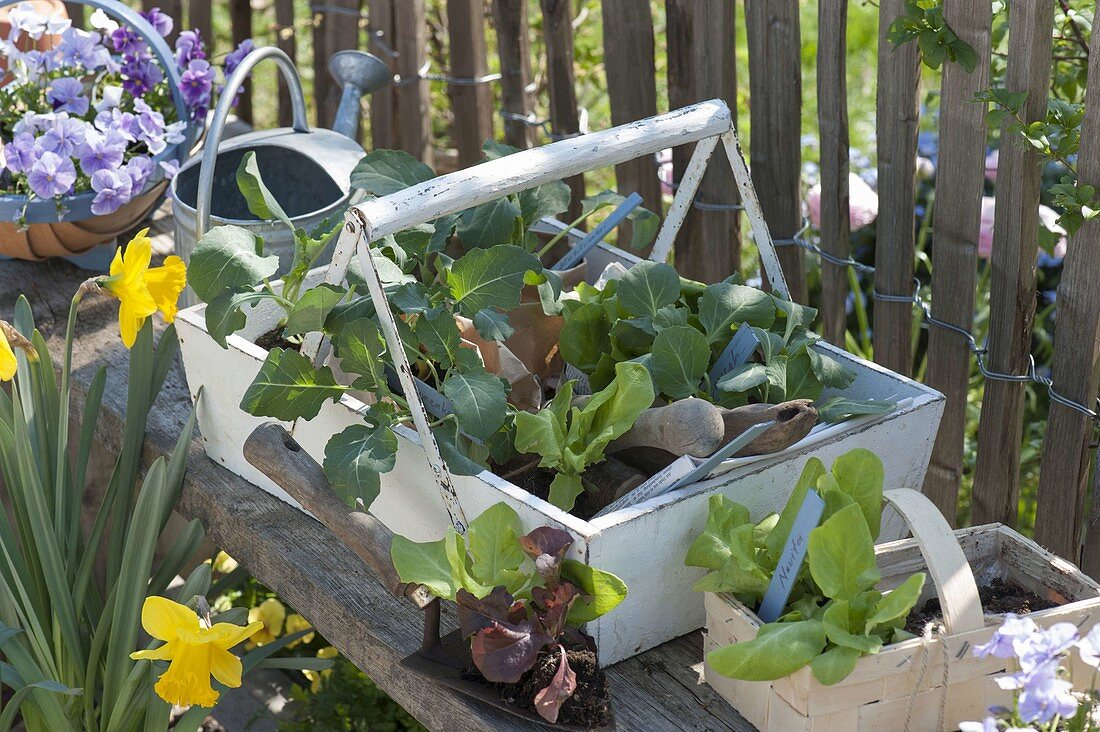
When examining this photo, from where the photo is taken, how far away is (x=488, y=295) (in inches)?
43.1

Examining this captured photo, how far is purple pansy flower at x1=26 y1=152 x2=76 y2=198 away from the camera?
1.55 metres

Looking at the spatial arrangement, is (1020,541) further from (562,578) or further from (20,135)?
(20,135)

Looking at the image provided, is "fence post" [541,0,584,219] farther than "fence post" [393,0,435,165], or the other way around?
"fence post" [393,0,435,165]

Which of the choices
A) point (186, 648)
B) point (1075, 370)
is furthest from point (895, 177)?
point (186, 648)

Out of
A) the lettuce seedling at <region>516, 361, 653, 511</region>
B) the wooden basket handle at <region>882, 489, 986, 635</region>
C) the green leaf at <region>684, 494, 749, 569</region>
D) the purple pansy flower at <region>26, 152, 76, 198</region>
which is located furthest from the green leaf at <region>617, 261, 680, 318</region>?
the purple pansy flower at <region>26, 152, 76, 198</region>

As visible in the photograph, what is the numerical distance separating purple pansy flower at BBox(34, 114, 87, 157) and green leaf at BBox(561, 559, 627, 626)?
1.04 m

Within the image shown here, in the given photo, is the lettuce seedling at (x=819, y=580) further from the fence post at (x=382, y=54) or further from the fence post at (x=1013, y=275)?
the fence post at (x=382, y=54)

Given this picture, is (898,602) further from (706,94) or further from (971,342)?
(706,94)

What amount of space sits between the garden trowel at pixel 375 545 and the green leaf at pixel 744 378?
1.10 feet

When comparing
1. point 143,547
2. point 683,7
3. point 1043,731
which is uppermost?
point 683,7

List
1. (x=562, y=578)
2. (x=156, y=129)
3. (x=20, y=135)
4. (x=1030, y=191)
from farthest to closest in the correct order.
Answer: (x=156, y=129), (x=20, y=135), (x=1030, y=191), (x=562, y=578)

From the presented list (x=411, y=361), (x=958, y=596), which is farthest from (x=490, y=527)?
(x=958, y=596)

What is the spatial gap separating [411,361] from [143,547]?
418 mm

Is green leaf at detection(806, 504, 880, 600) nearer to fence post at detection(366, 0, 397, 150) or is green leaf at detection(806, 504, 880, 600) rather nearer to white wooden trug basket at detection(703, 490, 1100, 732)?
white wooden trug basket at detection(703, 490, 1100, 732)
